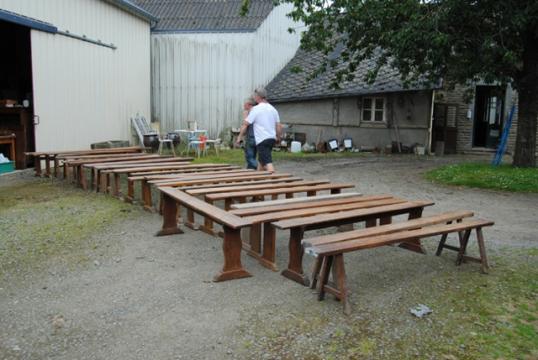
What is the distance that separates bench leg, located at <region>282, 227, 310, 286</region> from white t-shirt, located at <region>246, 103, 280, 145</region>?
4.26 m

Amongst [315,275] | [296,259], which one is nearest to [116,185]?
[296,259]

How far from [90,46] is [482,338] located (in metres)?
12.2

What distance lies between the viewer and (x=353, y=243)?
167 inches

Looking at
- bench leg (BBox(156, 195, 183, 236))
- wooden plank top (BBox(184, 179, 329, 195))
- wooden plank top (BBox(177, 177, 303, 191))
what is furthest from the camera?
wooden plank top (BBox(177, 177, 303, 191))

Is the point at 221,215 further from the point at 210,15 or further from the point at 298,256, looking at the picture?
the point at 210,15

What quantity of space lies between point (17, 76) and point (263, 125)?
9.20 metres

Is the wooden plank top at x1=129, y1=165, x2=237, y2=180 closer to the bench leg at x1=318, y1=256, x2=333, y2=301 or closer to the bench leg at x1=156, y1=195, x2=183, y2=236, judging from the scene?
the bench leg at x1=156, y1=195, x2=183, y2=236

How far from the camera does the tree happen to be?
10547 millimetres

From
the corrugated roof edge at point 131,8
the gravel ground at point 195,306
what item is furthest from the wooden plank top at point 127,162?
the corrugated roof edge at point 131,8

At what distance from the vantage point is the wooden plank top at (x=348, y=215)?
15.1ft

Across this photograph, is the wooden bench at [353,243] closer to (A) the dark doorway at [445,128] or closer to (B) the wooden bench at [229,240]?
(B) the wooden bench at [229,240]

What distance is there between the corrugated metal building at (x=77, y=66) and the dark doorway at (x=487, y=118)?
12044 millimetres

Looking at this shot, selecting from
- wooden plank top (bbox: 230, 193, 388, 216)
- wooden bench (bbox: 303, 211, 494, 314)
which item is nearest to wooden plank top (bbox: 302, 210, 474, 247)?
wooden bench (bbox: 303, 211, 494, 314)

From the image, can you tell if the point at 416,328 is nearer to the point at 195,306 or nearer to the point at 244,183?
the point at 195,306
